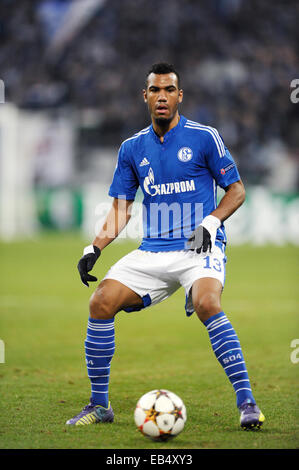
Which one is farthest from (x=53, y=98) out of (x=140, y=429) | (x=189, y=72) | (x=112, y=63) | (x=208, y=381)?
(x=140, y=429)

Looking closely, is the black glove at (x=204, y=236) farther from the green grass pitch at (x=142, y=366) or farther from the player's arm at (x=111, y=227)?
the green grass pitch at (x=142, y=366)

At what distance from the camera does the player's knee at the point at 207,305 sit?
4488 millimetres

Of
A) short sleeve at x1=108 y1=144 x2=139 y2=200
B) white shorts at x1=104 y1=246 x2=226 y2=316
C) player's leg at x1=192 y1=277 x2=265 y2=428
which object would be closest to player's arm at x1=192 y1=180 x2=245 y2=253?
white shorts at x1=104 y1=246 x2=226 y2=316

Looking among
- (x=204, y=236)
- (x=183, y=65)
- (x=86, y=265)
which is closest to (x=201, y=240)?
(x=204, y=236)

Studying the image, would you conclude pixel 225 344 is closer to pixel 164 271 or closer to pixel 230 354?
pixel 230 354

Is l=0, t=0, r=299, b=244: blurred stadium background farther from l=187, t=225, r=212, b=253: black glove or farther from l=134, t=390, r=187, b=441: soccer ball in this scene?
l=134, t=390, r=187, b=441: soccer ball

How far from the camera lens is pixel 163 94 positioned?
488cm

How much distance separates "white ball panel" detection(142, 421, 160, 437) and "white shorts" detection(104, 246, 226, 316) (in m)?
0.94

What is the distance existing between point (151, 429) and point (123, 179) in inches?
72.5

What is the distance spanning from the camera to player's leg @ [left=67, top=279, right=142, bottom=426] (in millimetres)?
4730

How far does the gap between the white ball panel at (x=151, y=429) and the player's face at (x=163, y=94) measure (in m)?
1.97

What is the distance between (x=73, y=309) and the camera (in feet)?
34.3
